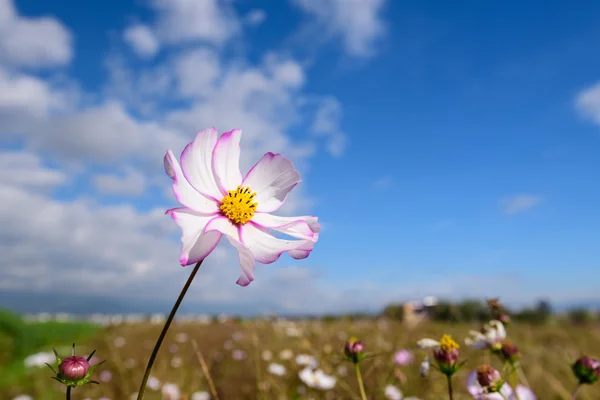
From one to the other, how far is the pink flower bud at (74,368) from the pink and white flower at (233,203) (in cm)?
26

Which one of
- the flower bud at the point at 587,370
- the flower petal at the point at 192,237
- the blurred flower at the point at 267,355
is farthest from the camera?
the blurred flower at the point at 267,355

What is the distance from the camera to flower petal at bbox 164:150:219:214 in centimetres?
79

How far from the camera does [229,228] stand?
87 centimetres

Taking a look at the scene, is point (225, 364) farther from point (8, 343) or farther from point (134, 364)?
point (8, 343)

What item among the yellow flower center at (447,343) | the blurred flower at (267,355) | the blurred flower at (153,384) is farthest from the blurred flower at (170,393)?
the yellow flower center at (447,343)

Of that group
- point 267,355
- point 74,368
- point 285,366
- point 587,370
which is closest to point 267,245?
point 74,368

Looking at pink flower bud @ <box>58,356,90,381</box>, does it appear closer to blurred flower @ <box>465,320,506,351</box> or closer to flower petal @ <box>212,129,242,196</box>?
flower petal @ <box>212,129,242,196</box>

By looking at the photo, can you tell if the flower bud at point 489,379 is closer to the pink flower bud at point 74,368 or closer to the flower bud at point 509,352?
the flower bud at point 509,352

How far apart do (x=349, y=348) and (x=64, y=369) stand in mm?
624

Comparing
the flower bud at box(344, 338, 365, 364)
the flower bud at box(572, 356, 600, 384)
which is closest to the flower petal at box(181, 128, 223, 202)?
the flower bud at box(344, 338, 365, 364)

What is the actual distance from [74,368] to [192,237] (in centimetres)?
28

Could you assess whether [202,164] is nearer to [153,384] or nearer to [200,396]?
[200,396]

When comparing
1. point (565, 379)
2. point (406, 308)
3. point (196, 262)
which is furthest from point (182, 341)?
point (196, 262)

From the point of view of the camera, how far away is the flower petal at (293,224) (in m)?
0.90
